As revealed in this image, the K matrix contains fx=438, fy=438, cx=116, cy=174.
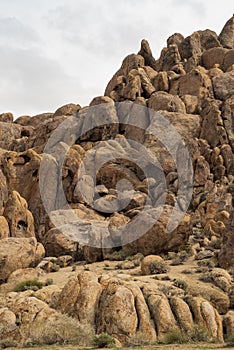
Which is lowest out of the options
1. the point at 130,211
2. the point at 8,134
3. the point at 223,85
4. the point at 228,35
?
the point at 130,211

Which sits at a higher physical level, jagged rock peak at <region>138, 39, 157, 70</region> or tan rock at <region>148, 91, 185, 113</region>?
jagged rock peak at <region>138, 39, 157, 70</region>

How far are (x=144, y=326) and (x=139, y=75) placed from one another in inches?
2668

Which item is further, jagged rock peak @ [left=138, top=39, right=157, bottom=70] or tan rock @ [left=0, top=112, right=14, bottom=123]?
jagged rock peak @ [left=138, top=39, right=157, bottom=70]

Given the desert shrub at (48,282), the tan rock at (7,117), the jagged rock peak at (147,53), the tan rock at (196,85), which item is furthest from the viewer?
the jagged rock peak at (147,53)

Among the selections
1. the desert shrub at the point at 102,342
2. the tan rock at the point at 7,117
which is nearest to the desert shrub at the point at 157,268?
the desert shrub at the point at 102,342

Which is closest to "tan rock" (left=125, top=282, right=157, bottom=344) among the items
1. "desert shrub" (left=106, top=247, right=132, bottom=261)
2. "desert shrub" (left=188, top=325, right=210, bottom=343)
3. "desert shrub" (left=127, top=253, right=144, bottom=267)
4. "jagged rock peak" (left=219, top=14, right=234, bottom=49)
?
"desert shrub" (left=188, top=325, right=210, bottom=343)

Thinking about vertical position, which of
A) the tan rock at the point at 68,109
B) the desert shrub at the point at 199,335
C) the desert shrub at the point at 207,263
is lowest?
the desert shrub at the point at 199,335

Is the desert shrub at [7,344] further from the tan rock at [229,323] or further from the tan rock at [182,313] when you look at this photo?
the tan rock at [229,323]

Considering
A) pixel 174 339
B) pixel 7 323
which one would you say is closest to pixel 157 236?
pixel 174 339

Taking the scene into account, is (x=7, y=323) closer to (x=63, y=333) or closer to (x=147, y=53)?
(x=63, y=333)

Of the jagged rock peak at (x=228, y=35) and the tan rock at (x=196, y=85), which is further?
the jagged rock peak at (x=228, y=35)

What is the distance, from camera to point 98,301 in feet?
73.4

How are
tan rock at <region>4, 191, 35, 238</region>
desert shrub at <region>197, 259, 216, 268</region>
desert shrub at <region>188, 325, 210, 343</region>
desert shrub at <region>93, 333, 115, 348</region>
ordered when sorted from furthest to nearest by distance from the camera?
1. tan rock at <region>4, 191, 35, 238</region>
2. desert shrub at <region>197, 259, 216, 268</region>
3. desert shrub at <region>188, 325, 210, 343</region>
4. desert shrub at <region>93, 333, 115, 348</region>

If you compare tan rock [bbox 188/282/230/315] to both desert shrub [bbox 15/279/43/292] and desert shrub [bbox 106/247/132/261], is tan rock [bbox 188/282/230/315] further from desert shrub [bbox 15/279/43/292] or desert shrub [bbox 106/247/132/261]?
desert shrub [bbox 106/247/132/261]
